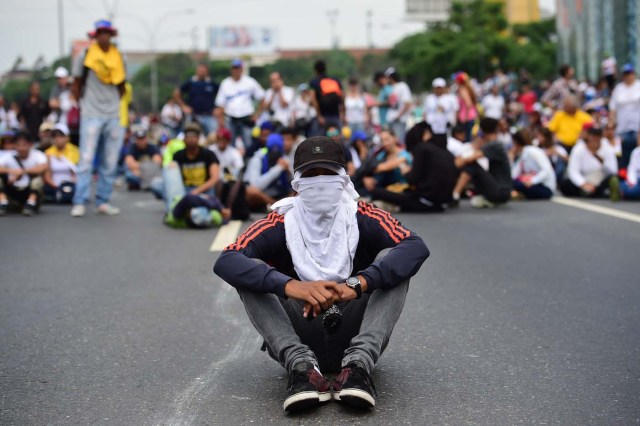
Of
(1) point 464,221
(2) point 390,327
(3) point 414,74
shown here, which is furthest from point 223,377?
(3) point 414,74

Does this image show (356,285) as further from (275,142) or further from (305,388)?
(275,142)

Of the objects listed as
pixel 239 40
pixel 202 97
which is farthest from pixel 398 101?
pixel 239 40

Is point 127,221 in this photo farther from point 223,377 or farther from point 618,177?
point 223,377

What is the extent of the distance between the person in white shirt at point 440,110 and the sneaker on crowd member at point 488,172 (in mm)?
6724

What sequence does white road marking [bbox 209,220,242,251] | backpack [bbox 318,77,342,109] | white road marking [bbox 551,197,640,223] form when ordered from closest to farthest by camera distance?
white road marking [bbox 209,220,242,251]
white road marking [bbox 551,197,640,223]
backpack [bbox 318,77,342,109]

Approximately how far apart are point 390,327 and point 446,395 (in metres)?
0.42

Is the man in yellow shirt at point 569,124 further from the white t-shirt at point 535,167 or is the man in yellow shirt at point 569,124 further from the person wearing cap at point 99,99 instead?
the person wearing cap at point 99,99

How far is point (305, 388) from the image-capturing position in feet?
Answer: 15.2

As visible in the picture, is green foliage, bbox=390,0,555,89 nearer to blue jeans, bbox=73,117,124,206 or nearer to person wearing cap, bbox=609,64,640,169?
person wearing cap, bbox=609,64,640,169

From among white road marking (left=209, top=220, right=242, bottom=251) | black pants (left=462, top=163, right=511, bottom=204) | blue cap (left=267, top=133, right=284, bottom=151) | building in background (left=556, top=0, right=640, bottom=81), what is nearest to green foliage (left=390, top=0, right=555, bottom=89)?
building in background (left=556, top=0, right=640, bottom=81)

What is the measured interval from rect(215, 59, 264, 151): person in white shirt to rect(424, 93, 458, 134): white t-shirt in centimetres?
436

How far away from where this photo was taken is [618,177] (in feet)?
51.8

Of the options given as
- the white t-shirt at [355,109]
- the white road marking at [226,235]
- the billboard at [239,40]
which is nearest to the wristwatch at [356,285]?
the white road marking at [226,235]

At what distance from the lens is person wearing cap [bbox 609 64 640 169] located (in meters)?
17.3
